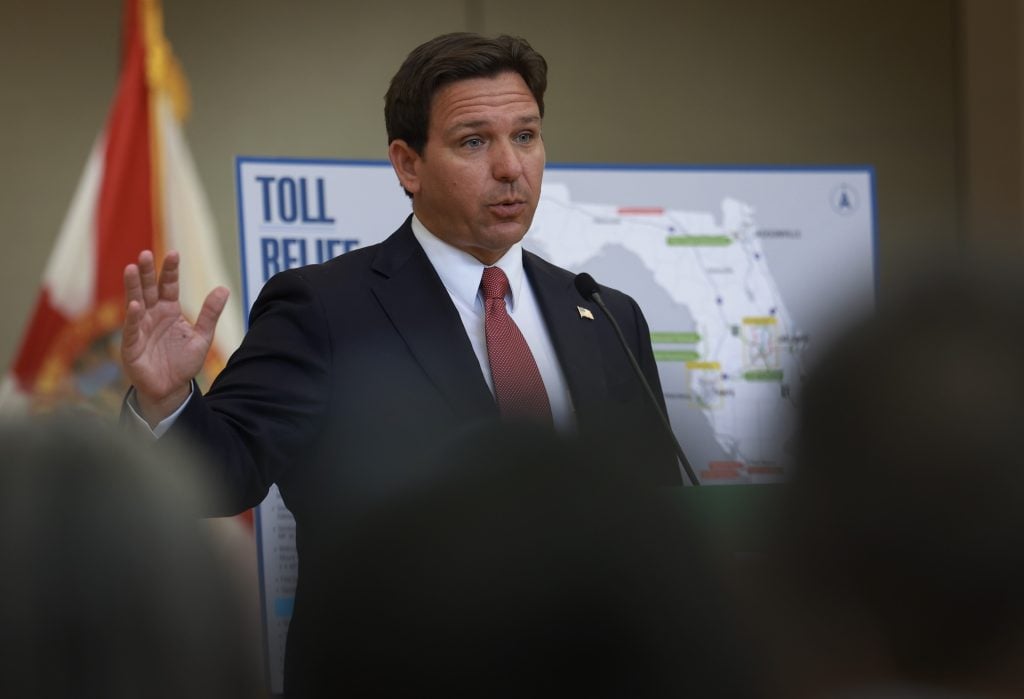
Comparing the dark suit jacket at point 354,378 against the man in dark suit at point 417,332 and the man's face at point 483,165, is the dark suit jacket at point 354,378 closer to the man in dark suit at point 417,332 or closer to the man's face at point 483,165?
the man in dark suit at point 417,332

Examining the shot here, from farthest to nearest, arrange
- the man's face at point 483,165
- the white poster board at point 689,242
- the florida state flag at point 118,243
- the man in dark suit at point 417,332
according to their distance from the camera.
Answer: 1. the florida state flag at point 118,243
2. the white poster board at point 689,242
3. the man's face at point 483,165
4. the man in dark suit at point 417,332

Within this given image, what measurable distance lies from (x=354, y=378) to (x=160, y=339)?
44 cm

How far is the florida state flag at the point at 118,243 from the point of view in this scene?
422cm

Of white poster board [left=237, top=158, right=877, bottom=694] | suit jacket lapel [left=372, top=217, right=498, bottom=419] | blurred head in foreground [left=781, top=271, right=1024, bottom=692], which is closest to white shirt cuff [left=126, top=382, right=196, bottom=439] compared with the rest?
suit jacket lapel [left=372, top=217, right=498, bottom=419]

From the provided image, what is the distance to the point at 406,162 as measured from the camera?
2928 mm

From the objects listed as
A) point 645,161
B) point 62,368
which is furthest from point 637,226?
point 62,368

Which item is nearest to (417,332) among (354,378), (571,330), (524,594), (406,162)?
(354,378)

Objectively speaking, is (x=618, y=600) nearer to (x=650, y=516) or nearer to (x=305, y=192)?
(x=650, y=516)

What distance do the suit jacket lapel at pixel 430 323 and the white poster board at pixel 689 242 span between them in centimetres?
125

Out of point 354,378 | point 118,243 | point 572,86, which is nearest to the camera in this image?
point 354,378

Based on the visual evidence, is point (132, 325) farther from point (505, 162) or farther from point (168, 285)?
point (505, 162)

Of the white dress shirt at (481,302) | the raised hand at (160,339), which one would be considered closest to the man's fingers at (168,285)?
the raised hand at (160,339)

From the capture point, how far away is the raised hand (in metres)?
2.22

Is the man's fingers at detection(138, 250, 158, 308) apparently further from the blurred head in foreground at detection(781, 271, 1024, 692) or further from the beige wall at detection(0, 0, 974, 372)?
the beige wall at detection(0, 0, 974, 372)
